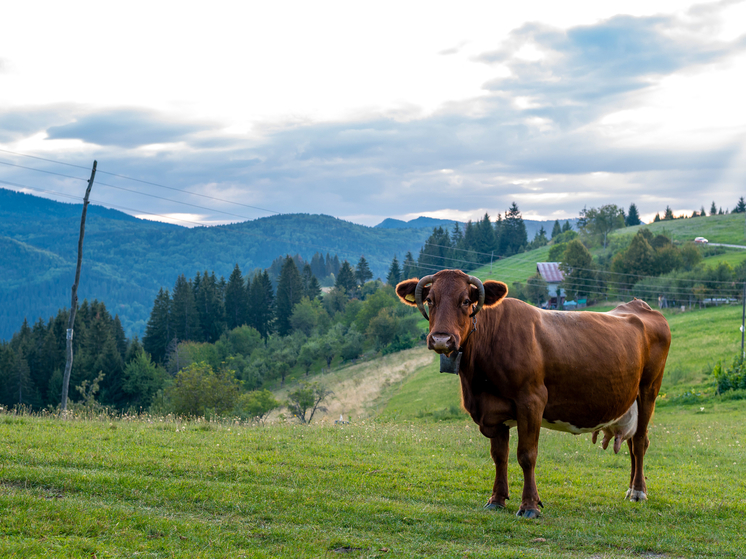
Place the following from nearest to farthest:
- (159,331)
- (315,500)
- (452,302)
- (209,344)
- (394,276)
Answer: (452,302)
(315,500)
(209,344)
(159,331)
(394,276)

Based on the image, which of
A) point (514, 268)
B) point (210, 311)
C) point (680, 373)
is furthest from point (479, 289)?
point (514, 268)

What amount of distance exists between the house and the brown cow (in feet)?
294

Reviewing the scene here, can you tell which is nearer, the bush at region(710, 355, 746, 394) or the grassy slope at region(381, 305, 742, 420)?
the bush at region(710, 355, 746, 394)

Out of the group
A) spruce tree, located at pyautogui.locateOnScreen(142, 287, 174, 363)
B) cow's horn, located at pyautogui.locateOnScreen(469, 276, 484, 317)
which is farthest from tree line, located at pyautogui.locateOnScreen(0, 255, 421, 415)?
cow's horn, located at pyautogui.locateOnScreen(469, 276, 484, 317)

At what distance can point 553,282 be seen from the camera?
103250mm

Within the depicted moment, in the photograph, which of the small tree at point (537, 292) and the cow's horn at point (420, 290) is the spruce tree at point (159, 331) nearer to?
the small tree at point (537, 292)

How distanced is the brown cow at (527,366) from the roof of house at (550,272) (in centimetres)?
9800

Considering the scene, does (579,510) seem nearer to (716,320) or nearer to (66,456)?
(66,456)

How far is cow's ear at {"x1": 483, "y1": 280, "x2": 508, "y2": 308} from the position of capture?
8.04 m

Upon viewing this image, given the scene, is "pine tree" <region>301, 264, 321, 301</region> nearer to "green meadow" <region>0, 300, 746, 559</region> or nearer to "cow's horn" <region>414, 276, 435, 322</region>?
"green meadow" <region>0, 300, 746, 559</region>

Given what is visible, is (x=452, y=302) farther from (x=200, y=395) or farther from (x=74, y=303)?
(x=200, y=395)

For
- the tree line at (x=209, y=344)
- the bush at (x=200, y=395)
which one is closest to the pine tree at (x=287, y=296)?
the tree line at (x=209, y=344)

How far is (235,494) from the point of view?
841 cm

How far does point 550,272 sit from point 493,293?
106 meters
